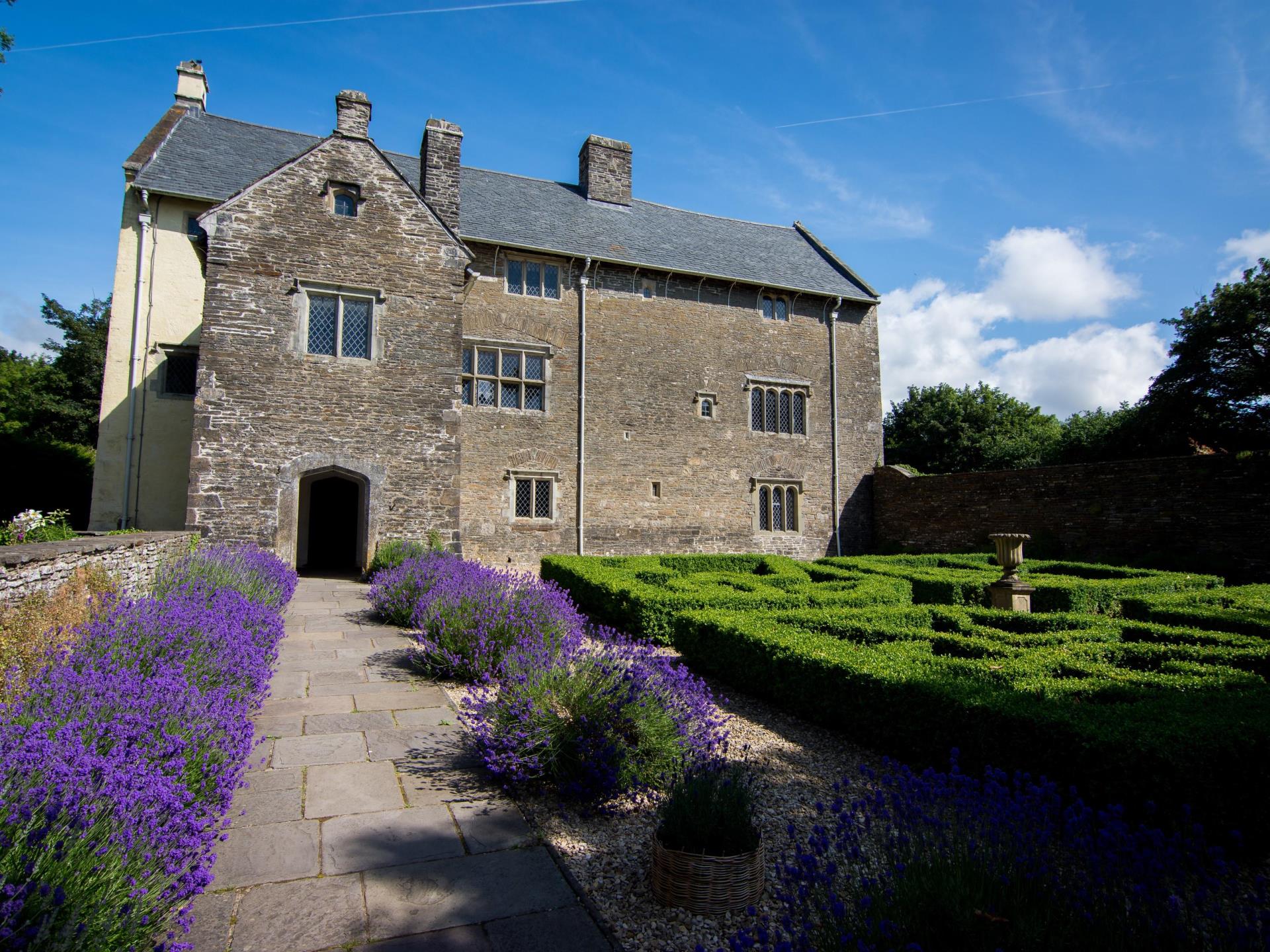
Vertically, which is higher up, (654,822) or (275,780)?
(275,780)

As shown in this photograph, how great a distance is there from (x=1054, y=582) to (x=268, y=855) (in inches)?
446

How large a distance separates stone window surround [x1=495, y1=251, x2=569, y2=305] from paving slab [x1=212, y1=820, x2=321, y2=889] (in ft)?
52.3

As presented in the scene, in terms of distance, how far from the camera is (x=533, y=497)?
1814 cm

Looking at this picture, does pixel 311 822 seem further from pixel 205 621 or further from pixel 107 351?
pixel 107 351

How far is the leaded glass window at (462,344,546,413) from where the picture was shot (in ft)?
58.5

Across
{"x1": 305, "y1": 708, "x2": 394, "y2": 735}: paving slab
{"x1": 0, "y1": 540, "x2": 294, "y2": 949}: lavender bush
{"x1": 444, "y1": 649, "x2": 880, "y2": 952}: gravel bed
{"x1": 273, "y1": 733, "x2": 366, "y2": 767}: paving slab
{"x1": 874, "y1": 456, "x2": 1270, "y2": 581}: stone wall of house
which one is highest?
{"x1": 874, "y1": 456, "x2": 1270, "y2": 581}: stone wall of house

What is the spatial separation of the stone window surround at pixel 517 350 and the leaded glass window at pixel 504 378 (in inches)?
0.7

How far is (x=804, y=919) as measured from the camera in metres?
2.47

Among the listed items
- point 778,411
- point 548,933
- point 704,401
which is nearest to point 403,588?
point 548,933

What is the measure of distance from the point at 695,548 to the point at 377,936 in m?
17.1

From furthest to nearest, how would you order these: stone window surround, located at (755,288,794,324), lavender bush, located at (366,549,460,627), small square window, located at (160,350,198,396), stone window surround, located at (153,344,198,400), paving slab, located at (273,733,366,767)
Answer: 1. stone window surround, located at (755,288,794,324)
2. small square window, located at (160,350,198,396)
3. stone window surround, located at (153,344,198,400)
4. lavender bush, located at (366,549,460,627)
5. paving slab, located at (273,733,366,767)

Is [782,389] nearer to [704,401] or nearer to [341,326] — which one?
[704,401]

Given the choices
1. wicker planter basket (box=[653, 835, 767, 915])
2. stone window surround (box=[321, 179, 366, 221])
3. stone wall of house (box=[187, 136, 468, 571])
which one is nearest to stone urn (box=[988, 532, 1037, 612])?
wicker planter basket (box=[653, 835, 767, 915])

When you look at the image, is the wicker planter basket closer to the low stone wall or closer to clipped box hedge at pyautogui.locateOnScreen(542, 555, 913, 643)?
clipped box hedge at pyautogui.locateOnScreen(542, 555, 913, 643)
